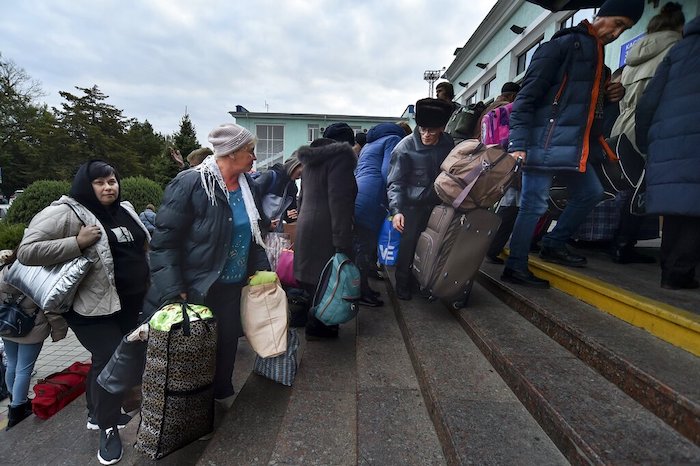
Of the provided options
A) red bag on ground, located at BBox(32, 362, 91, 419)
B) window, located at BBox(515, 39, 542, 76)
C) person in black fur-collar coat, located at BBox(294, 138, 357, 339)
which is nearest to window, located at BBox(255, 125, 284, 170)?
window, located at BBox(515, 39, 542, 76)

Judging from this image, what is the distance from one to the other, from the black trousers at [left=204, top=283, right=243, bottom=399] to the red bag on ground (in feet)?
4.97

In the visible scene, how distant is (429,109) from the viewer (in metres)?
3.22

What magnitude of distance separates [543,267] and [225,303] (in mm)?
2739

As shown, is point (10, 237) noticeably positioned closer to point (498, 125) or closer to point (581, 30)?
point (498, 125)

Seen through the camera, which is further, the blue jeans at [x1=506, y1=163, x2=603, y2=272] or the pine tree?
the pine tree

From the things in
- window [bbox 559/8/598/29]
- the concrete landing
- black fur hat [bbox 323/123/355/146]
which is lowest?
the concrete landing

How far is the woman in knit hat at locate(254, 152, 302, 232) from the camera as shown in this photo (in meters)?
3.60

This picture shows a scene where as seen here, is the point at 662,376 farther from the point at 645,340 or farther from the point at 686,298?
the point at 686,298

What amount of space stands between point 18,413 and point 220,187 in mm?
2671

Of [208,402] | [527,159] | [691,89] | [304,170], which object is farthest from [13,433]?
[691,89]

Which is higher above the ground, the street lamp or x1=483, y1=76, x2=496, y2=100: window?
the street lamp

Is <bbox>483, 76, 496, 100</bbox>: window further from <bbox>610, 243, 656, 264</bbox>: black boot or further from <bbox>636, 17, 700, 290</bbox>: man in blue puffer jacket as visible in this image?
<bbox>636, 17, 700, 290</bbox>: man in blue puffer jacket

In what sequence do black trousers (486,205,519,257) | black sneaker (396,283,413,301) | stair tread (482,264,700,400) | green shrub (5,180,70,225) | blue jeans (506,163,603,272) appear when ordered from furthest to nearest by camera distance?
green shrub (5,180,70,225), black trousers (486,205,519,257), black sneaker (396,283,413,301), blue jeans (506,163,603,272), stair tread (482,264,700,400)

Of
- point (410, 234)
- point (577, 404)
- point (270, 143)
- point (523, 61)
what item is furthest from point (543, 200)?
point (270, 143)
